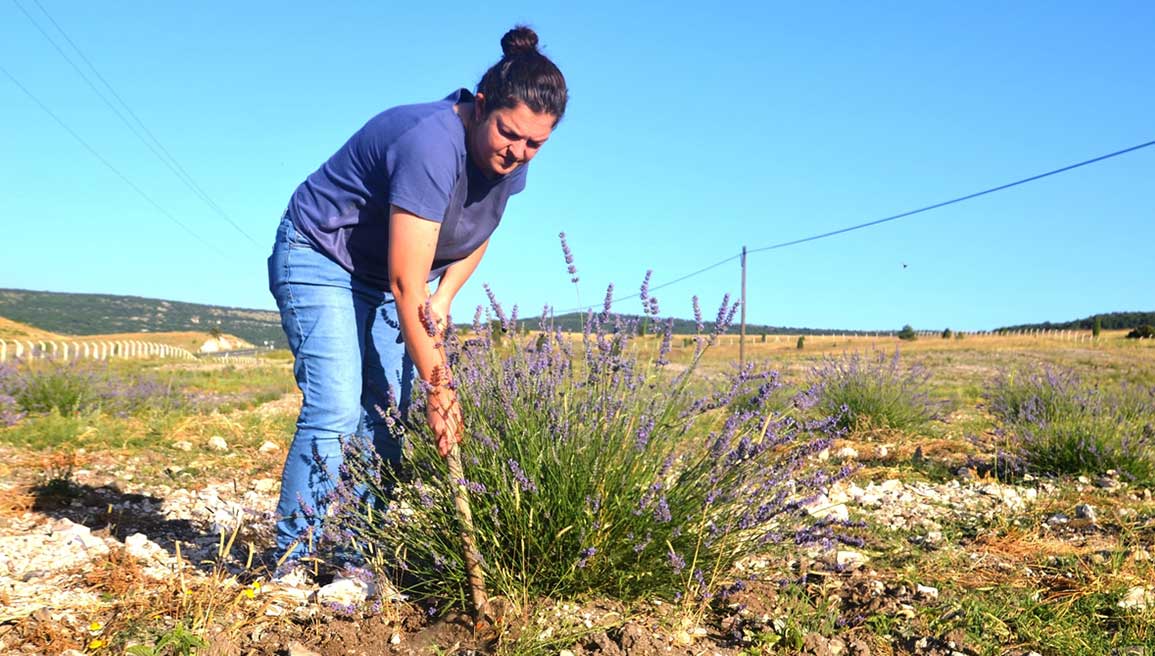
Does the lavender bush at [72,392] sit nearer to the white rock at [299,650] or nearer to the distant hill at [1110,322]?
the white rock at [299,650]

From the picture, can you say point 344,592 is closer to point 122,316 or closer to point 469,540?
point 469,540

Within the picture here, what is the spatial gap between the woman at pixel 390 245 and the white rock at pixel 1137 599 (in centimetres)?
211

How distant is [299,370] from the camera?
100 inches

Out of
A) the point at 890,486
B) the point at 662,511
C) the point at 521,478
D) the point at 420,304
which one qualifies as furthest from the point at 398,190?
the point at 890,486

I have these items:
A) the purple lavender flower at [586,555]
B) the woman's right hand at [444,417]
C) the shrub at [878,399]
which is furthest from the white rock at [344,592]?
the shrub at [878,399]

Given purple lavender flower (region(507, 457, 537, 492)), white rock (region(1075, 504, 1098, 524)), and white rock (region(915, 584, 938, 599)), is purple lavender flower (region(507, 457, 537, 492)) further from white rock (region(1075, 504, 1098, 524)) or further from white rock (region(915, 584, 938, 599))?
white rock (region(1075, 504, 1098, 524))

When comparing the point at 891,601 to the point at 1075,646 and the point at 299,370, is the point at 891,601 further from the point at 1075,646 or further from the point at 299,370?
the point at 299,370

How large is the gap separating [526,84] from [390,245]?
1.94 feet

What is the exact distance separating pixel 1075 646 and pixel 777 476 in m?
0.89

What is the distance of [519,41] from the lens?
95.0 inches

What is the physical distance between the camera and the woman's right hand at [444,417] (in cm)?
227

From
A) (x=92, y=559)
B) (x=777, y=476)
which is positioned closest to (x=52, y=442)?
(x=92, y=559)

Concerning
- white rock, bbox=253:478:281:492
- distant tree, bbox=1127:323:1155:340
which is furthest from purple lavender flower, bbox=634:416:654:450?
distant tree, bbox=1127:323:1155:340

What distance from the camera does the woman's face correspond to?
2271mm
